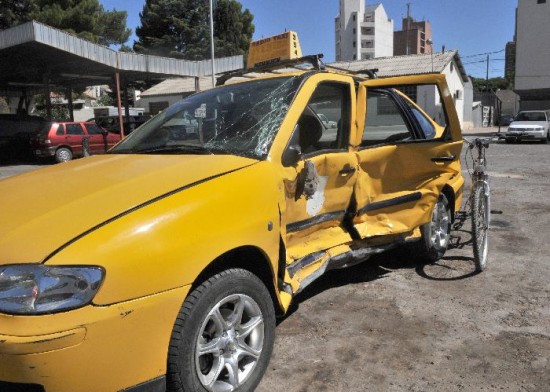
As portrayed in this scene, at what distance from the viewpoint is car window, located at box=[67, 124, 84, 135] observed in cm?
1779

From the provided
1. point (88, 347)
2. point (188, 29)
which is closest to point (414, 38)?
point (188, 29)

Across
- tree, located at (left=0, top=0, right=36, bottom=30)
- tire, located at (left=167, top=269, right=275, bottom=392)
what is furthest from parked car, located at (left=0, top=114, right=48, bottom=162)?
tire, located at (left=167, top=269, right=275, bottom=392)

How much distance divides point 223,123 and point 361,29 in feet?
323

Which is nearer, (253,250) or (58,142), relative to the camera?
(253,250)

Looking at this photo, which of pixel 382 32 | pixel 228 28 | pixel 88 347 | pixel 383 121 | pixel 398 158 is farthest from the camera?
pixel 382 32

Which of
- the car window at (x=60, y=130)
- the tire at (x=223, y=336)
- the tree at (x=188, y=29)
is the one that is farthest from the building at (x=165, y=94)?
the tire at (x=223, y=336)

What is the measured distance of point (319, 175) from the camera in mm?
3330

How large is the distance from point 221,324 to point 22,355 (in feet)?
2.90

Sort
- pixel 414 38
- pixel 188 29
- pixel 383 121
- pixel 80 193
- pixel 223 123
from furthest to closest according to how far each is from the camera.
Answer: pixel 414 38, pixel 188 29, pixel 383 121, pixel 223 123, pixel 80 193

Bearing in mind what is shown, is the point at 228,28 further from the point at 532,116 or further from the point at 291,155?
the point at 291,155

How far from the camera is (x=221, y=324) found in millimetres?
2355

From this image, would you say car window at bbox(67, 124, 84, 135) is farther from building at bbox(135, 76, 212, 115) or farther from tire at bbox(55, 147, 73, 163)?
building at bbox(135, 76, 212, 115)

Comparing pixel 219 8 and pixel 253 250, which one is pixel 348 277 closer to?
pixel 253 250

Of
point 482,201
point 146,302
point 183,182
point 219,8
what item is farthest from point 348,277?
point 219,8
